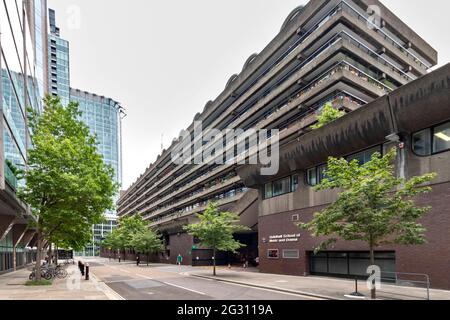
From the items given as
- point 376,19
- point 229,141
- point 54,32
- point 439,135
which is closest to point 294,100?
point 376,19

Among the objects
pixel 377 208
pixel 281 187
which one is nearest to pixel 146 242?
pixel 281 187

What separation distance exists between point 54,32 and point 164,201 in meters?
125

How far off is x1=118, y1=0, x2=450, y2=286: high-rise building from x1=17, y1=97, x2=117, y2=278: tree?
45.0 ft

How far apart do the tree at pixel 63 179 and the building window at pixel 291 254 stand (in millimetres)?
13982

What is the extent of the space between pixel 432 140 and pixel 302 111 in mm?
25269

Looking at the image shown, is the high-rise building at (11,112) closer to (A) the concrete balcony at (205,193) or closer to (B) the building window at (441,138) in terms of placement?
(B) the building window at (441,138)

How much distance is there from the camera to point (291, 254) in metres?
28.8

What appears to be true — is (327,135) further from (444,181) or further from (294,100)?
(294,100)

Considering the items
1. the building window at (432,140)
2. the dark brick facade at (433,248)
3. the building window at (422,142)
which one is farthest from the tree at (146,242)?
the building window at (432,140)

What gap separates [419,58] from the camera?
171 feet

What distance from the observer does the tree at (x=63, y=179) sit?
22.6m

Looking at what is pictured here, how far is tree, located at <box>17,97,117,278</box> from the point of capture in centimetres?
2256

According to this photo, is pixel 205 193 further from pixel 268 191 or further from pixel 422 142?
pixel 422 142

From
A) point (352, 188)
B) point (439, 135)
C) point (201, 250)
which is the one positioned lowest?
point (201, 250)
